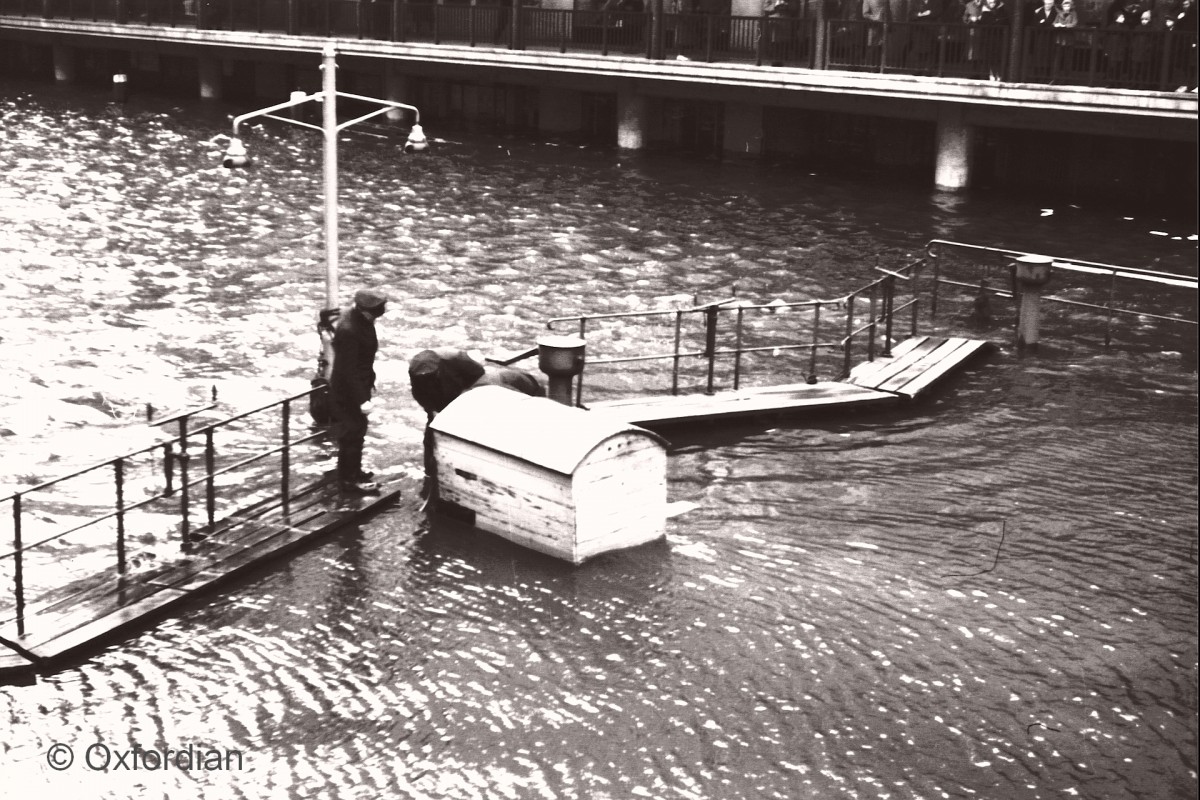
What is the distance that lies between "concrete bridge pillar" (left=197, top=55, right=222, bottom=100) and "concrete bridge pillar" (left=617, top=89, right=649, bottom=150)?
15.7 m

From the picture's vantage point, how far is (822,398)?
17656mm

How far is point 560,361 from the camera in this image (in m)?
15.5

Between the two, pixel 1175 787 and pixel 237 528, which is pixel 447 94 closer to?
pixel 237 528

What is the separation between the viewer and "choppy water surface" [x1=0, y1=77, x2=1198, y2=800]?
403 inches

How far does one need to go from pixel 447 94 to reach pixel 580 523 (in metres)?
34.2

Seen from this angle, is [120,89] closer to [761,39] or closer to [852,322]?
[761,39]

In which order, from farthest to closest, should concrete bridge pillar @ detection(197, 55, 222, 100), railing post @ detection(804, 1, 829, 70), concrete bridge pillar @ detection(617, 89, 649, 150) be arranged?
concrete bridge pillar @ detection(197, 55, 222, 100)
concrete bridge pillar @ detection(617, 89, 649, 150)
railing post @ detection(804, 1, 829, 70)

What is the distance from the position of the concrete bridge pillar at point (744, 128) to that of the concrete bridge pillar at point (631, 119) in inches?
77.2

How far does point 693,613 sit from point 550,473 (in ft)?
5.25

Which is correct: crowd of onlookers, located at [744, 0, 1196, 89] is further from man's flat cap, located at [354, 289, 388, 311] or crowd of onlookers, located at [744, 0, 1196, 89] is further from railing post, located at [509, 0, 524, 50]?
man's flat cap, located at [354, 289, 388, 311]

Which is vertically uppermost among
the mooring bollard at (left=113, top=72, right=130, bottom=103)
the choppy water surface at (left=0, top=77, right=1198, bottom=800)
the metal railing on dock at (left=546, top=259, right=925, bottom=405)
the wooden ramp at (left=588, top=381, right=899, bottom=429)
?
the mooring bollard at (left=113, top=72, right=130, bottom=103)

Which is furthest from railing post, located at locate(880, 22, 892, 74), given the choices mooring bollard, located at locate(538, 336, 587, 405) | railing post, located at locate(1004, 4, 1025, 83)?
mooring bollard, located at locate(538, 336, 587, 405)

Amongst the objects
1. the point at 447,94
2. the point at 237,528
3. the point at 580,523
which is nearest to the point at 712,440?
the point at 580,523

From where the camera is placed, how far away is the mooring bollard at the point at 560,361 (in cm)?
1553
